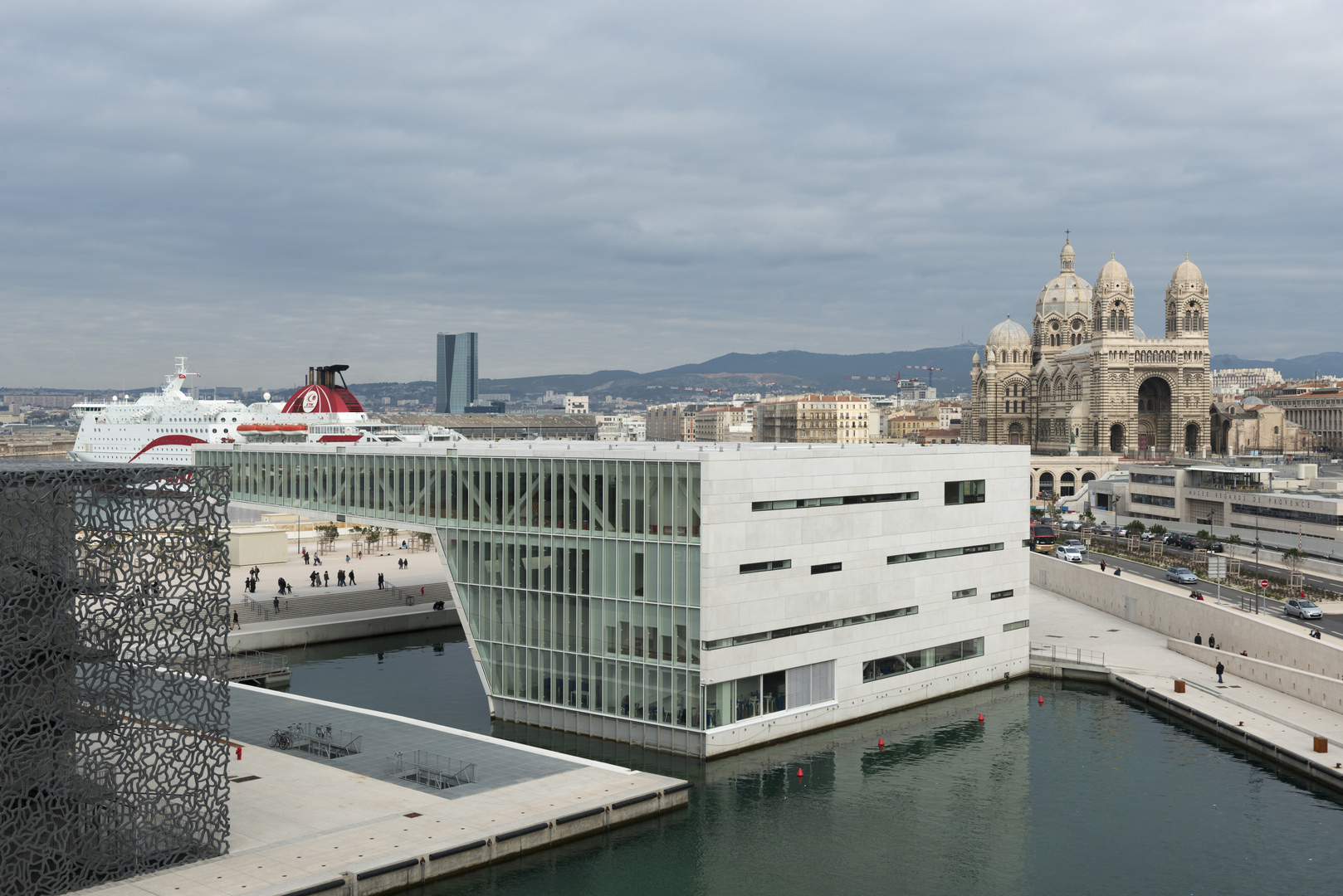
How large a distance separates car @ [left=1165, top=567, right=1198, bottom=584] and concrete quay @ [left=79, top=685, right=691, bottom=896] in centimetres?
4569

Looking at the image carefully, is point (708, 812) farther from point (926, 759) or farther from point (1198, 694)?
point (1198, 694)

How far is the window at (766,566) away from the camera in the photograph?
40.4m

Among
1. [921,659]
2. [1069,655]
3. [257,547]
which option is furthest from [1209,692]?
[257,547]

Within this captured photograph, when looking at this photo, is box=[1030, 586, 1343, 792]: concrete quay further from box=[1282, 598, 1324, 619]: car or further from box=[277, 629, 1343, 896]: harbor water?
box=[1282, 598, 1324, 619]: car

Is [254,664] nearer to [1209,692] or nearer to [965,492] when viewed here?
[965,492]

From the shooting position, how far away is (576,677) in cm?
4216

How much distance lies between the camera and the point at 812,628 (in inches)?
1682

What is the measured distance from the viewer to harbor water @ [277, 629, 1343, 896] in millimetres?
31125

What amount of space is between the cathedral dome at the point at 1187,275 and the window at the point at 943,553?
128401 mm

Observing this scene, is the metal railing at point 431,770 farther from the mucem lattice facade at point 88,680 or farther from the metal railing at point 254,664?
the metal railing at point 254,664

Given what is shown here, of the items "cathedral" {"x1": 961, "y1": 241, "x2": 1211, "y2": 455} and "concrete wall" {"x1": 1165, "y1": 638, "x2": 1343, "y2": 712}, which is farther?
"cathedral" {"x1": 961, "y1": 241, "x2": 1211, "y2": 455}

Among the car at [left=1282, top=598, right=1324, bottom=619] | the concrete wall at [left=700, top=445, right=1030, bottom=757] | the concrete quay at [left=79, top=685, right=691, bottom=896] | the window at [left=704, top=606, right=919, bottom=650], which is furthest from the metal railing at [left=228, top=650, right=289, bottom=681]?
the car at [left=1282, top=598, right=1324, bottom=619]

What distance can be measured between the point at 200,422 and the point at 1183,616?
315 ft

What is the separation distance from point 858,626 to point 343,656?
27.1m
